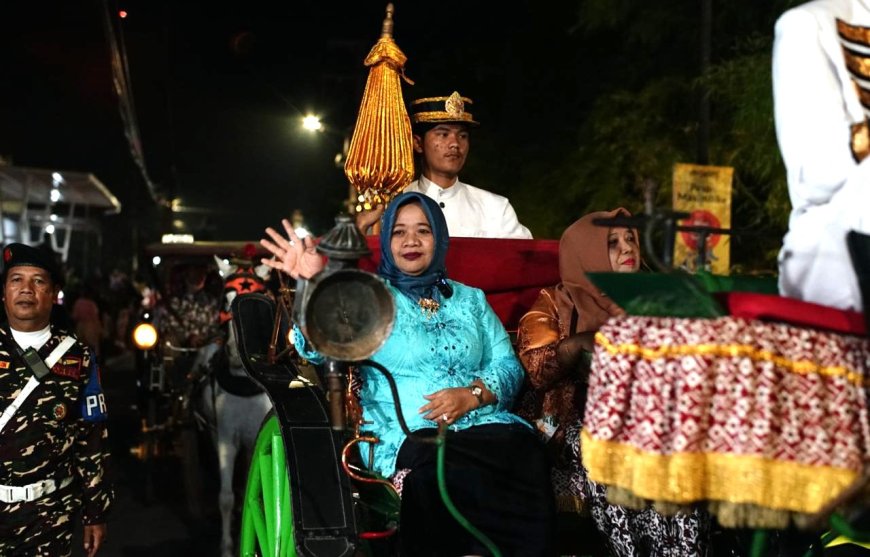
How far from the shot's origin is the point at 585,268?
13.9 feet

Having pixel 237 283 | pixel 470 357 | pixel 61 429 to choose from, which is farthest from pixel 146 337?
pixel 470 357

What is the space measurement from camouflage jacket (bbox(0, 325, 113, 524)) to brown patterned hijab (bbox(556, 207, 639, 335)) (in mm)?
2334

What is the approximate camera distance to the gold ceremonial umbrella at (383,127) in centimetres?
491

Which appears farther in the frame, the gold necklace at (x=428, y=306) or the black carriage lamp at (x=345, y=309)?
the gold necklace at (x=428, y=306)

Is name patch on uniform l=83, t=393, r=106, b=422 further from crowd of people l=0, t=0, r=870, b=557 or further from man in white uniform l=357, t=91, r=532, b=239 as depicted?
man in white uniform l=357, t=91, r=532, b=239

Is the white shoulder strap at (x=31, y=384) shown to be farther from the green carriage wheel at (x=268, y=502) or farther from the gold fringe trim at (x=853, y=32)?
the gold fringe trim at (x=853, y=32)

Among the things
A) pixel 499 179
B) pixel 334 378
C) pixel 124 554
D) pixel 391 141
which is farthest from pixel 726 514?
pixel 499 179

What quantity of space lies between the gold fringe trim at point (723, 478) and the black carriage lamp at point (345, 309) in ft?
2.97

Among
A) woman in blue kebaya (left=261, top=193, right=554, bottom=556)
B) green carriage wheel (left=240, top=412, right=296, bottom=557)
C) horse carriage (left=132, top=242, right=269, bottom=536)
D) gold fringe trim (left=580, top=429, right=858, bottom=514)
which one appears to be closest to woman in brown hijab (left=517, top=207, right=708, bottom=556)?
woman in blue kebaya (left=261, top=193, right=554, bottom=556)

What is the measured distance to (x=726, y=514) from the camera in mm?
2301

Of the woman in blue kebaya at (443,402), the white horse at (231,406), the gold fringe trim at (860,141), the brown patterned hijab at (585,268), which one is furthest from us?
the white horse at (231,406)

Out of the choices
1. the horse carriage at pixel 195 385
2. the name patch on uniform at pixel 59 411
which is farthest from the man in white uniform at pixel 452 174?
the horse carriage at pixel 195 385

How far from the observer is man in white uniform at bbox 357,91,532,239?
525 cm

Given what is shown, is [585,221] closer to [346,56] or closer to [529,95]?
[529,95]
